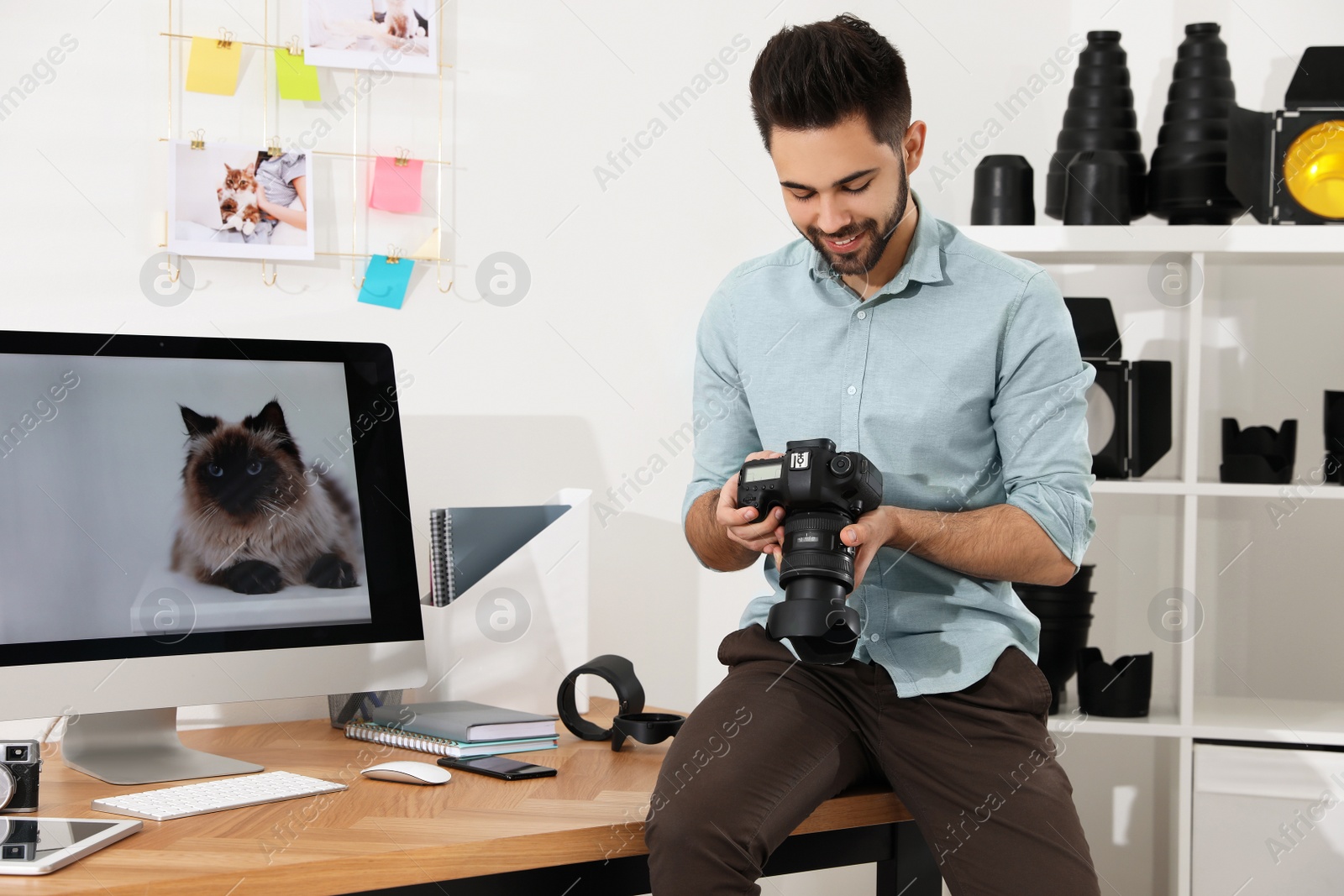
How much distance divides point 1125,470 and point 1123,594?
35 centimetres

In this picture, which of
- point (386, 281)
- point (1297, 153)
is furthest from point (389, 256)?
point (1297, 153)

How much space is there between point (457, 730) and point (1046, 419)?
2.62 ft

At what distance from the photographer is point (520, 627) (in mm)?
1591

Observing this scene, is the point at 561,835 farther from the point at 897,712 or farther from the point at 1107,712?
the point at 1107,712

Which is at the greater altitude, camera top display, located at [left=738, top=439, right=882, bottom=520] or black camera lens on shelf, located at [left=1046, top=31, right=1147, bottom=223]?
black camera lens on shelf, located at [left=1046, top=31, right=1147, bottom=223]

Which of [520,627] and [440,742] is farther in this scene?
[520,627]

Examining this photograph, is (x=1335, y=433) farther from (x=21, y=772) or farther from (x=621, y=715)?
(x=21, y=772)

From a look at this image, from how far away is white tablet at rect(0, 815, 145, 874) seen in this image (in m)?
0.94

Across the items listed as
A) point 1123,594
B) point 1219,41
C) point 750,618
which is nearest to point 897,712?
point 750,618

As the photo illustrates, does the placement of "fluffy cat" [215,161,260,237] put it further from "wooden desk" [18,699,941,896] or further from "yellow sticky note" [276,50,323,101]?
"wooden desk" [18,699,941,896]

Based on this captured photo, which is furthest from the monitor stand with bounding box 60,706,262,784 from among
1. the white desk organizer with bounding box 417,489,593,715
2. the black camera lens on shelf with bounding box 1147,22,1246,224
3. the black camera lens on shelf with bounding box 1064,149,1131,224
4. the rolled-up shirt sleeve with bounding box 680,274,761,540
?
the black camera lens on shelf with bounding box 1147,22,1246,224

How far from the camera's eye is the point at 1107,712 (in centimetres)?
188

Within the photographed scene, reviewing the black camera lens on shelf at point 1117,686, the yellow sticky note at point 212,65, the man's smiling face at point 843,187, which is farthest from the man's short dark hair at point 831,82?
the black camera lens on shelf at point 1117,686

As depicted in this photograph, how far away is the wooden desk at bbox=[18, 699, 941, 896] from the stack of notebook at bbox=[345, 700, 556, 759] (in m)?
0.02
